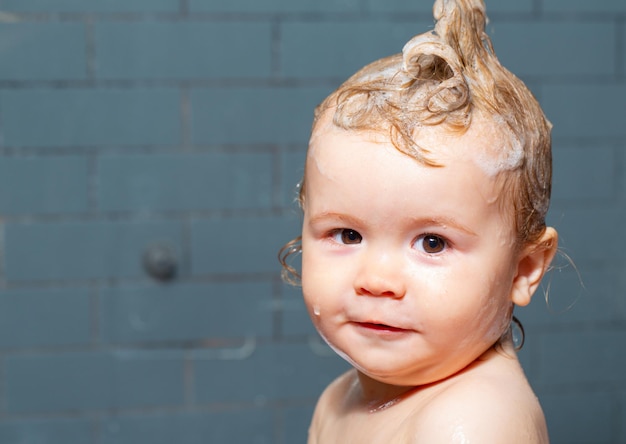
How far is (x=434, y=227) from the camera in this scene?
1266mm

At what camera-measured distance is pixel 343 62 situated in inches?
116

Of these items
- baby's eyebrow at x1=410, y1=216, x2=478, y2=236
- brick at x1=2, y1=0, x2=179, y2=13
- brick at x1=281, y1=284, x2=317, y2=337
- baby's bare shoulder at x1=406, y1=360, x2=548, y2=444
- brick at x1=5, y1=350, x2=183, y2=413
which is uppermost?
brick at x1=2, y1=0, x2=179, y2=13

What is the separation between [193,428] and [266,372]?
0.29m

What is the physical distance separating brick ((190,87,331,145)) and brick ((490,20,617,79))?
59 centimetres

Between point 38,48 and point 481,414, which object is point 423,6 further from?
point 481,414

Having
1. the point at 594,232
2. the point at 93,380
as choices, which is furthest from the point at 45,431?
the point at 594,232

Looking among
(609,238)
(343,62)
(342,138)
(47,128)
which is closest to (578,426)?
(609,238)

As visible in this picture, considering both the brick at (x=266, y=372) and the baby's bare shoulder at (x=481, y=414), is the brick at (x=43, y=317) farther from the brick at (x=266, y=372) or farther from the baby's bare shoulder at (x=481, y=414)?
the baby's bare shoulder at (x=481, y=414)

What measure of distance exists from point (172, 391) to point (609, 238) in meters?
1.47

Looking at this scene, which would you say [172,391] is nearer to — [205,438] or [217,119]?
[205,438]

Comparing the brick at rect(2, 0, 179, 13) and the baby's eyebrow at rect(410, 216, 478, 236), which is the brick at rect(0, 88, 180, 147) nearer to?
the brick at rect(2, 0, 179, 13)

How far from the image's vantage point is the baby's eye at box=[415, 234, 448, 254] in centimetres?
128

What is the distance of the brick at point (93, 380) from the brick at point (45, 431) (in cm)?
4

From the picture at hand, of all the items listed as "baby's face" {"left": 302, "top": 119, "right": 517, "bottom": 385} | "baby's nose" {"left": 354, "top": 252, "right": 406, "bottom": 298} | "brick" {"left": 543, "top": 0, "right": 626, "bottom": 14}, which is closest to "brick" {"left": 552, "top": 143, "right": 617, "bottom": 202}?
"brick" {"left": 543, "top": 0, "right": 626, "bottom": 14}
